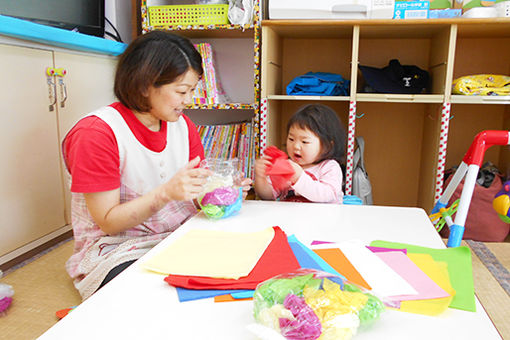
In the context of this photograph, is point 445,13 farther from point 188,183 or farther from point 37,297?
point 37,297

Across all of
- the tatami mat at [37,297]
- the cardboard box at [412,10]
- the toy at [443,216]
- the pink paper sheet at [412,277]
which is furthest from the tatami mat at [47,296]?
the cardboard box at [412,10]

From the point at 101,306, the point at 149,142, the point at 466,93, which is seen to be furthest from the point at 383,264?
the point at 466,93

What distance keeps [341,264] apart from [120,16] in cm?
235

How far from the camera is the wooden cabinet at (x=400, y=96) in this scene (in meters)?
2.16

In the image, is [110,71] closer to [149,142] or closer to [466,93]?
[149,142]

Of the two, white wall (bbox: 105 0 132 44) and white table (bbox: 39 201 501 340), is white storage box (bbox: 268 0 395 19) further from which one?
white table (bbox: 39 201 501 340)

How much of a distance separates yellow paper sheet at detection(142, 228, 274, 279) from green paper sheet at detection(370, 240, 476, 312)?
24cm

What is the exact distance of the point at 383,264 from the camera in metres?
0.73

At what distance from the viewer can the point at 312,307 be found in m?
0.51

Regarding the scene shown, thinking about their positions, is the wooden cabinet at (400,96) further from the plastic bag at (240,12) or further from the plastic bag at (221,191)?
the plastic bag at (221,191)

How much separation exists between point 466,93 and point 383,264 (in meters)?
1.73

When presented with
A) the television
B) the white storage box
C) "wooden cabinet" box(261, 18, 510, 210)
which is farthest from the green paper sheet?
the television

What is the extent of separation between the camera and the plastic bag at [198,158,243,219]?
3.26 ft

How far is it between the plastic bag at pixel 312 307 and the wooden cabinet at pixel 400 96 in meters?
1.74
